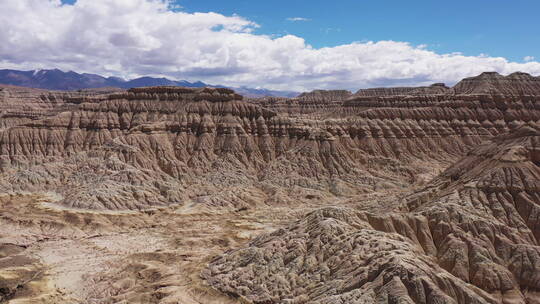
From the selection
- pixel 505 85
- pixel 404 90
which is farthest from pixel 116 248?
pixel 404 90

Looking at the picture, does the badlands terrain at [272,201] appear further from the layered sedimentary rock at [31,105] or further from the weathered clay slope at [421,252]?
the layered sedimentary rock at [31,105]

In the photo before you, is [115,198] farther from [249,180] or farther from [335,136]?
[335,136]

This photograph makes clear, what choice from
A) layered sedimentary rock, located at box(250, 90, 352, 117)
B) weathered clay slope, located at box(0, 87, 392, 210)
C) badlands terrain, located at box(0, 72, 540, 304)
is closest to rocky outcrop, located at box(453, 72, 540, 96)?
badlands terrain, located at box(0, 72, 540, 304)

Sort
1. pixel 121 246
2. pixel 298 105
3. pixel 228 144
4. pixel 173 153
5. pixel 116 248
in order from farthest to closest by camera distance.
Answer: pixel 298 105
pixel 228 144
pixel 173 153
pixel 121 246
pixel 116 248

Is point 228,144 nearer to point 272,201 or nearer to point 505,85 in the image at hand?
point 272,201

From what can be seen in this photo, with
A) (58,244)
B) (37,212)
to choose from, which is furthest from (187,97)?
(58,244)

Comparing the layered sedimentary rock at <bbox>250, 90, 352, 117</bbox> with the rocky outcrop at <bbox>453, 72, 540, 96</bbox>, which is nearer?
the rocky outcrop at <bbox>453, 72, 540, 96</bbox>

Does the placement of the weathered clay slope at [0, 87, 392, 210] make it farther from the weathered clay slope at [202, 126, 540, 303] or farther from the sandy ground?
the weathered clay slope at [202, 126, 540, 303]
